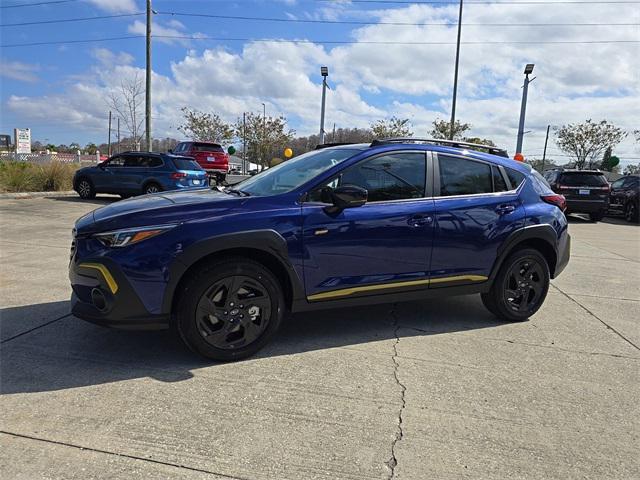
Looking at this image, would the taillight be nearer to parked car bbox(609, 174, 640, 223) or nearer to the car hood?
the car hood

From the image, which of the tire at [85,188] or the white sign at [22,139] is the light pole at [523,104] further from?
the white sign at [22,139]

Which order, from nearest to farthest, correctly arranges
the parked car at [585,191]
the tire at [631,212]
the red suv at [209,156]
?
the parked car at [585,191] < the tire at [631,212] < the red suv at [209,156]

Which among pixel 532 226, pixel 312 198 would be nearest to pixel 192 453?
pixel 312 198


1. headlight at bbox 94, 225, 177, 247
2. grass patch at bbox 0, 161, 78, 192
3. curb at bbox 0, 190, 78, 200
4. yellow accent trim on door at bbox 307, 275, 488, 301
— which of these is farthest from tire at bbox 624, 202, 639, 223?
grass patch at bbox 0, 161, 78, 192

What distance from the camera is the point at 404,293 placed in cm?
423

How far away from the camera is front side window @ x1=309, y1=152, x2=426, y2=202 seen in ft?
13.3

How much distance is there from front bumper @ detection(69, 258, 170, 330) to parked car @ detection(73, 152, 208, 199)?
11.5m

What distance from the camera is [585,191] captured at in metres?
15.9

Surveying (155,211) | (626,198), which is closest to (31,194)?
(155,211)

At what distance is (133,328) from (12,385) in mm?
821

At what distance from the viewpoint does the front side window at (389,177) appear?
13.3ft

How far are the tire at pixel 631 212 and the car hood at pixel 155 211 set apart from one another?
690 inches

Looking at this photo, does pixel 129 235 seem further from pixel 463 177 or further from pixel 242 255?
pixel 463 177

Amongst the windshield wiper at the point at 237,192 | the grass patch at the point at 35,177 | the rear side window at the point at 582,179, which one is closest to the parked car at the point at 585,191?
the rear side window at the point at 582,179
